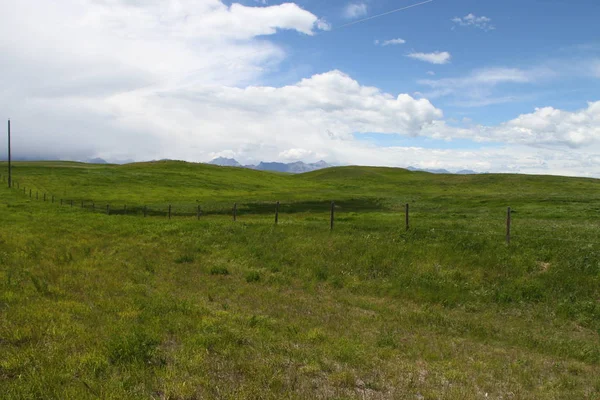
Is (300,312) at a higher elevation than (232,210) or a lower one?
lower

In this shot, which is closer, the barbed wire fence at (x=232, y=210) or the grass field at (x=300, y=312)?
the grass field at (x=300, y=312)

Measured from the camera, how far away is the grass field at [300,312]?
7754mm

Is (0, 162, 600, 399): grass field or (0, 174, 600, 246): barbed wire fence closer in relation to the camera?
(0, 162, 600, 399): grass field

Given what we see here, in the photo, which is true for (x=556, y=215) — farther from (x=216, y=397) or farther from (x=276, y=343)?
(x=216, y=397)

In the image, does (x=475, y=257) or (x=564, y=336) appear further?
(x=475, y=257)

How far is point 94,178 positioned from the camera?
92688mm

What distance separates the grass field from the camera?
7754mm

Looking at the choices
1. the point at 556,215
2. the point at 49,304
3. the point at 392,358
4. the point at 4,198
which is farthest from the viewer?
the point at 4,198

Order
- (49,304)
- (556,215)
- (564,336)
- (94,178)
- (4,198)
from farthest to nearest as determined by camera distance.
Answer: (94,178)
(4,198)
(556,215)
(564,336)
(49,304)

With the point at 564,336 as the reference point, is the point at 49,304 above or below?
above

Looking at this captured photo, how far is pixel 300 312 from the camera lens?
13.6 m

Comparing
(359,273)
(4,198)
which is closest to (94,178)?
(4,198)

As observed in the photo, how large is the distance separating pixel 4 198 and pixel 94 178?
36675 millimetres

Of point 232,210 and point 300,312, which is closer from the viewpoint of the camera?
point 300,312
